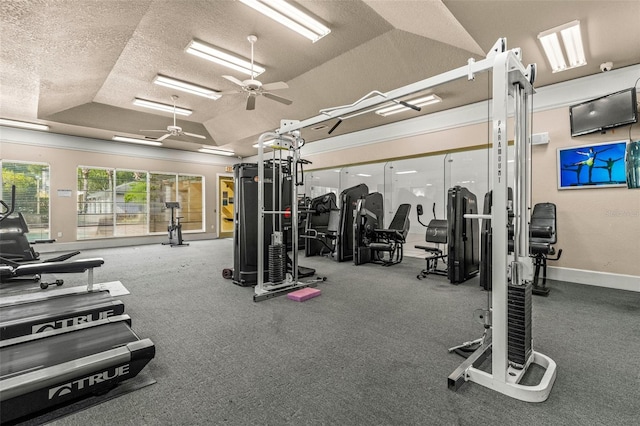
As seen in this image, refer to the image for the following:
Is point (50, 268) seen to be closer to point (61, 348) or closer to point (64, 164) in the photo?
point (61, 348)

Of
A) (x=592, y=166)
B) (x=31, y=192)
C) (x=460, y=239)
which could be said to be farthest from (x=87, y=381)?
(x=31, y=192)

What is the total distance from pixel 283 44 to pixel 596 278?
5.97 meters

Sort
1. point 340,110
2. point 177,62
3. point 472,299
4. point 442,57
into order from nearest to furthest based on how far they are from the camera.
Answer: point 340,110 < point 472,299 < point 442,57 < point 177,62

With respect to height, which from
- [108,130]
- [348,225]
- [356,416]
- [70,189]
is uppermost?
[108,130]

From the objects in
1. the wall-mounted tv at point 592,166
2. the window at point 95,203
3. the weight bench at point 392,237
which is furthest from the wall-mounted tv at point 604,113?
the window at point 95,203

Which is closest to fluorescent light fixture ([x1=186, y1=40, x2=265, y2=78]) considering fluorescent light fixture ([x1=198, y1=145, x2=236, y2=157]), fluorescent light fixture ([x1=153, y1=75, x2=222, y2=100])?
fluorescent light fixture ([x1=153, y1=75, x2=222, y2=100])

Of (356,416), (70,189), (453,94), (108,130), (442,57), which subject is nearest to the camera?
(356,416)

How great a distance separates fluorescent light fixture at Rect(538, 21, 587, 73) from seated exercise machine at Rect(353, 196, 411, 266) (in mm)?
3240

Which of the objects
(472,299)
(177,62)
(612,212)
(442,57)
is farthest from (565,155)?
(177,62)

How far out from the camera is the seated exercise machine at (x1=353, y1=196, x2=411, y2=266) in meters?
6.08

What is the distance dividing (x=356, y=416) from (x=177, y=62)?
5412mm

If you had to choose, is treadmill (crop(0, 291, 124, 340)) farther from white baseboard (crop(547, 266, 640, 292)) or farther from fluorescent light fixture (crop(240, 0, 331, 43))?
white baseboard (crop(547, 266, 640, 292))

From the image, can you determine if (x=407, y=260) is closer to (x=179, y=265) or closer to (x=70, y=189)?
(x=179, y=265)

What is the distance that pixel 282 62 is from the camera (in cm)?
493
